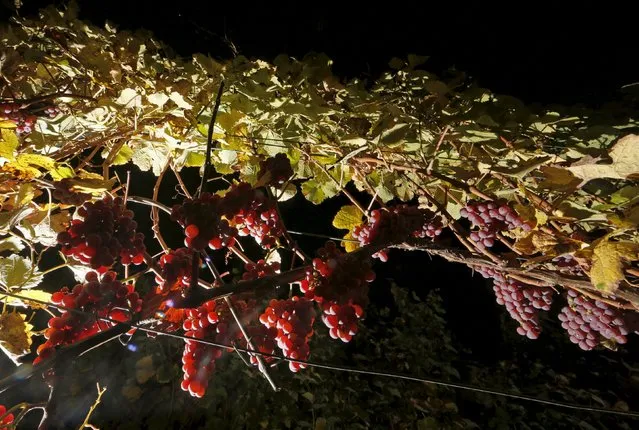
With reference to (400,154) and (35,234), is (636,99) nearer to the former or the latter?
(400,154)

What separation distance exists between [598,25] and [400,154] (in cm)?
74

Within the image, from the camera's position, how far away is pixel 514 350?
301cm

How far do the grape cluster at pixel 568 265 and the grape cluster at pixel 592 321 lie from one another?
0.30 ft

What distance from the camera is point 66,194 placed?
882 mm

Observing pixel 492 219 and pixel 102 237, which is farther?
pixel 492 219

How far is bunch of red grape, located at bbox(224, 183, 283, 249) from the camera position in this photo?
822mm

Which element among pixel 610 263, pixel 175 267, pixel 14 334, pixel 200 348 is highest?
pixel 610 263

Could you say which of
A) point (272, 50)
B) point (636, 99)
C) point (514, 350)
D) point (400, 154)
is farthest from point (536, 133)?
point (514, 350)

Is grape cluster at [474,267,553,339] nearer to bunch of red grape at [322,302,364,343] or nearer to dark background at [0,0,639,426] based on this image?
bunch of red grape at [322,302,364,343]

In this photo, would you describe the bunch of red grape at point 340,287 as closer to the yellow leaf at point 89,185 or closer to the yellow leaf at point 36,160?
the yellow leaf at point 89,185

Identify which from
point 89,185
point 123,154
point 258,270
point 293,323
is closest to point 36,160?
point 89,185

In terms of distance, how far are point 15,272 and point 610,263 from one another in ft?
4.26

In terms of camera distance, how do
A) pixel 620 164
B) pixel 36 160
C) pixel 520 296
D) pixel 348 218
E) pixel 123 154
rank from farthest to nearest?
pixel 123 154, pixel 348 218, pixel 520 296, pixel 36 160, pixel 620 164

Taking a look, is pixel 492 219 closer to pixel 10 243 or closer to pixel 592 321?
pixel 592 321
